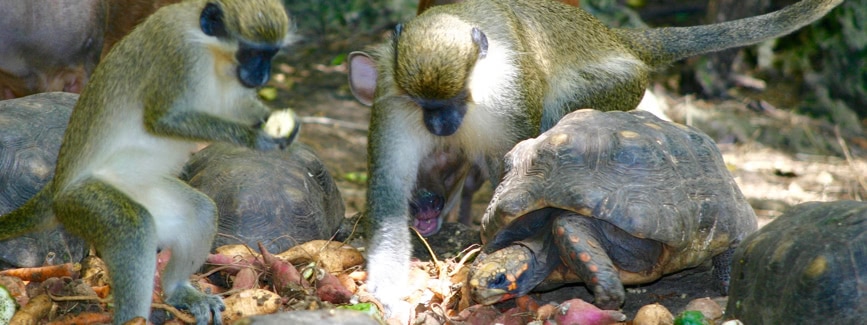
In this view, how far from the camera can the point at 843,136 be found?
10367 mm

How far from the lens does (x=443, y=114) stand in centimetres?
543

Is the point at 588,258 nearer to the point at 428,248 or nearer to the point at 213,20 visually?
the point at 428,248

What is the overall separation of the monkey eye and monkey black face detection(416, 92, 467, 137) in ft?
4.02

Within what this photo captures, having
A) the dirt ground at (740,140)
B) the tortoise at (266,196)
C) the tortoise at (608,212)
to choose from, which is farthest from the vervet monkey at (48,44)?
the tortoise at (608,212)

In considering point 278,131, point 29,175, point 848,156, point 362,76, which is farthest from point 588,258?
point 848,156

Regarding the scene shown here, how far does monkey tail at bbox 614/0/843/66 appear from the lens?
6.60m

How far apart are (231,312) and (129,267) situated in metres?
0.74

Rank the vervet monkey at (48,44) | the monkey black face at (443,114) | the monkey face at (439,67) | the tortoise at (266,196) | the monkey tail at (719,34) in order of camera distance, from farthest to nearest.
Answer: the vervet monkey at (48,44) < the monkey tail at (719,34) < the tortoise at (266,196) < the monkey black face at (443,114) < the monkey face at (439,67)

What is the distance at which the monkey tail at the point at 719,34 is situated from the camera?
6.60 m

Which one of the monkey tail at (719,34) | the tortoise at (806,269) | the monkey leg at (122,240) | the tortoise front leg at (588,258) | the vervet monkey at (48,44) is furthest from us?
the vervet monkey at (48,44)

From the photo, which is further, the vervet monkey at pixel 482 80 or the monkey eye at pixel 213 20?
the vervet monkey at pixel 482 80

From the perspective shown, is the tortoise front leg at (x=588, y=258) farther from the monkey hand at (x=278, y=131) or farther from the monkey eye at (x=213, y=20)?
the monkey eye at (x=213, y=20)

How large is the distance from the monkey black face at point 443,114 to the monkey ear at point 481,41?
0.28 metres

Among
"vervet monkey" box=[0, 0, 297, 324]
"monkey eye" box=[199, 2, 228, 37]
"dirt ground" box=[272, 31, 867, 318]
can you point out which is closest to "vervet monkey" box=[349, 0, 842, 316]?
"vervet monkey" box=[0, 0, 297, 324]
